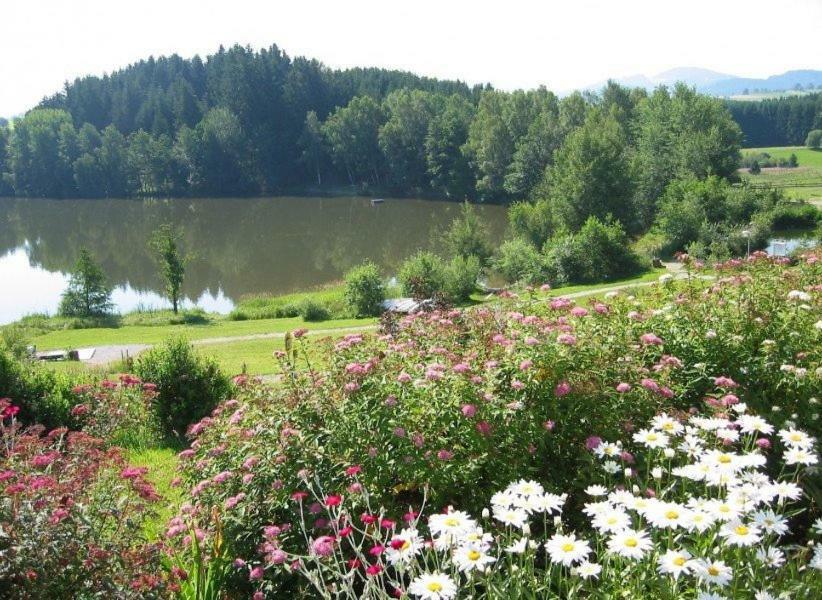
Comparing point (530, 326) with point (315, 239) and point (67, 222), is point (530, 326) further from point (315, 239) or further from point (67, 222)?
point (67, 222)

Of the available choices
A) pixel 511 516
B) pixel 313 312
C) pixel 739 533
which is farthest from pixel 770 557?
pixel 313 312

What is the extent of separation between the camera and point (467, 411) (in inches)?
146

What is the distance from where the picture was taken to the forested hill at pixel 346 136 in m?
44.8

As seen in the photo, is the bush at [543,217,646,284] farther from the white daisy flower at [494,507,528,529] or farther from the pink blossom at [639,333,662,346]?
the white daisy flower at [494,507,528,529]

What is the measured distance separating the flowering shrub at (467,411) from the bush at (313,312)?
871 inches

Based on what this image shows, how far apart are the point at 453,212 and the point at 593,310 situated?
56.0 m

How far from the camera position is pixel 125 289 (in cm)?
3847

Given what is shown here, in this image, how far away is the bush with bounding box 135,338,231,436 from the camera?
346 inches

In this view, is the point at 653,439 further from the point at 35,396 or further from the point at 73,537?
the point at 35,396

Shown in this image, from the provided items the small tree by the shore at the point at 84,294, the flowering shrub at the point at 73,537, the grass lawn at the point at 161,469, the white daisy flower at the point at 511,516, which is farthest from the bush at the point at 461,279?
the white daisy flower at the point at 511,516

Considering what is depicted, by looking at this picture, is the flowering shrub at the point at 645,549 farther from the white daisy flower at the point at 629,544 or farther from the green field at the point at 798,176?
the green field at the point at 798,176

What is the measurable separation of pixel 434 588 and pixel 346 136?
74485mm

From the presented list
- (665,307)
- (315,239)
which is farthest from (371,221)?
(665,307)

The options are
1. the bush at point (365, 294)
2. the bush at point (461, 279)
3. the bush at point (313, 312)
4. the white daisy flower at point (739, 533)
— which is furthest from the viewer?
the bush at point (461, 279)
